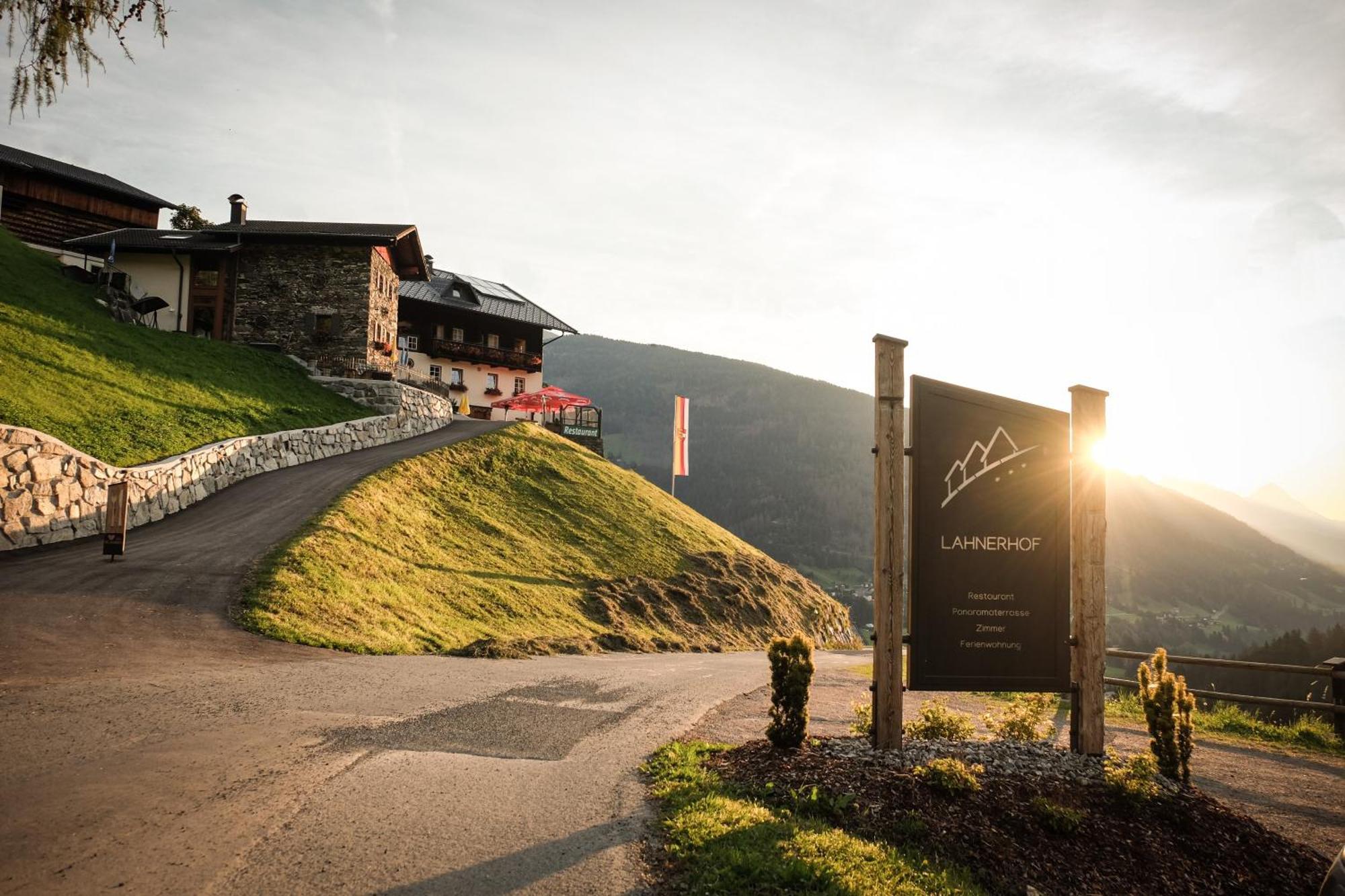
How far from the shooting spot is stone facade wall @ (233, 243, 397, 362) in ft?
124

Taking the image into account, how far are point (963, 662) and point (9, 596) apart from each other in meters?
14.4

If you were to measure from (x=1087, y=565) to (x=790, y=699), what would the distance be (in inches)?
148

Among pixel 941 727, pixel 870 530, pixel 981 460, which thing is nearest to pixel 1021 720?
pixel 941 727

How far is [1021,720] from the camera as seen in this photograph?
8031mm

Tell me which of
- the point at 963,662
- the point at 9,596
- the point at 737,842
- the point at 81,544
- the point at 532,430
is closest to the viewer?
the point at 737,842

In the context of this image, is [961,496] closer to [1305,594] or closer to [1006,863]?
[1006,863]

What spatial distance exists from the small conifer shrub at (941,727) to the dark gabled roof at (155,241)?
1632 inches

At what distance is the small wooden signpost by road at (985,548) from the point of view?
25.1 feet

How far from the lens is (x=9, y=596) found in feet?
39.1

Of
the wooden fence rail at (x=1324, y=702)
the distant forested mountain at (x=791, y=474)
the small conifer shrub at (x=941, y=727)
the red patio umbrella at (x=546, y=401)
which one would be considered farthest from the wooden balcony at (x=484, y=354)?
the distant forested mountain at (x=791, y=474)

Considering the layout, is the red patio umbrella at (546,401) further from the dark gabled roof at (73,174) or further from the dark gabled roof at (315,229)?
the dark gabled roof at (73,174)

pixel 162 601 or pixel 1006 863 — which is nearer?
pixel 1006 863

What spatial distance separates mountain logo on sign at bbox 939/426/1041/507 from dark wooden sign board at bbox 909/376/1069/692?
1cm

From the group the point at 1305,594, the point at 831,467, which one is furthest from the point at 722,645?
the point at 1305,594
